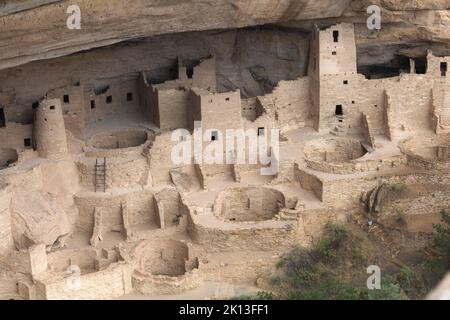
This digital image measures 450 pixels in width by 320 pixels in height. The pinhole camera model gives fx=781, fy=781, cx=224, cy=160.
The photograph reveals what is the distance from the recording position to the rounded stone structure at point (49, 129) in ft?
56.8

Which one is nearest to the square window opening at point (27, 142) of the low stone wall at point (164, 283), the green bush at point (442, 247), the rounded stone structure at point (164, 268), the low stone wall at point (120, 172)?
the low stone wall at point (120, 172)

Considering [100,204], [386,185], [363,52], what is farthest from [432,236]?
[100,204]

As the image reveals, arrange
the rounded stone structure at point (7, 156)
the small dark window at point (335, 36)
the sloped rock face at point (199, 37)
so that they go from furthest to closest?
the small dark window at point (335, 36)
the rounded stone structure at point (7, 156)
the sloped rock face at point (199, 37)

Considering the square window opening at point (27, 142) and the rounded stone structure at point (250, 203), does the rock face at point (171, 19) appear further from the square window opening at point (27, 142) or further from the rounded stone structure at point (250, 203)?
the rounded stone structure at point (250, 203)

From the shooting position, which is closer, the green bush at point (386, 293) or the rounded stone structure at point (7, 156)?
the green bush at point (386, 293)

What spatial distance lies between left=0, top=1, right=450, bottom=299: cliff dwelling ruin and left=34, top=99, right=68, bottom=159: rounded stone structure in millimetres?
31

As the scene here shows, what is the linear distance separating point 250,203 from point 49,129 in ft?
15.7

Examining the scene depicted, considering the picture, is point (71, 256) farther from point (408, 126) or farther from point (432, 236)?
point (408, 126)

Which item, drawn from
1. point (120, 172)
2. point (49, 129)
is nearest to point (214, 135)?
point (120, 172)

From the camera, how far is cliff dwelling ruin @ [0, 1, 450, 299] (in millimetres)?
15781

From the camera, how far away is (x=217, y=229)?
1593 cm

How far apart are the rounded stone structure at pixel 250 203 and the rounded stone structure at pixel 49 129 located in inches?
153

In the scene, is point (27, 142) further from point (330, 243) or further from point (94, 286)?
point (330, 243)

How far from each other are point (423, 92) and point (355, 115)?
1.78m
